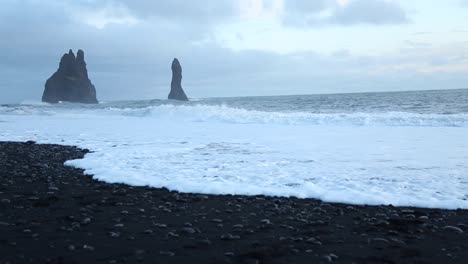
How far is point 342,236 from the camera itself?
4.89 meters

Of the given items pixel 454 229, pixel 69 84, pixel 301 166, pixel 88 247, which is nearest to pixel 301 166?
pixel 301 166

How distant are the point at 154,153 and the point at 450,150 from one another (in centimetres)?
864

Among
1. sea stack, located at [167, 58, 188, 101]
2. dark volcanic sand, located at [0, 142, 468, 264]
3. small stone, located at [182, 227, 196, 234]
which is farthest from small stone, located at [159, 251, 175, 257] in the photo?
sea stack, located at [167, 58, 188, 101]

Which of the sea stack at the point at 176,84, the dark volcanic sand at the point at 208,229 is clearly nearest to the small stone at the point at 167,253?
the dark volcanic sand at the point at 208,229

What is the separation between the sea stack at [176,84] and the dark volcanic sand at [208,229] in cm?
10997

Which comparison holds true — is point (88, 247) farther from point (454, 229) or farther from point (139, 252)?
point (454, 229)

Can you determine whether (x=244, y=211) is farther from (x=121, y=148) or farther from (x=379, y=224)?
(x=121, y=148)

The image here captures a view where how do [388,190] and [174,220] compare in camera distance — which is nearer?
[174,220]

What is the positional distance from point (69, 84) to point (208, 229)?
110 metres

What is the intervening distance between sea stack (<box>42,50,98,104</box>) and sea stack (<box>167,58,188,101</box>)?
2170 cm

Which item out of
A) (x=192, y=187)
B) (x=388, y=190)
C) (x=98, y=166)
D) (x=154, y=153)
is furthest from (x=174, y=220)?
(x=154, y=153)

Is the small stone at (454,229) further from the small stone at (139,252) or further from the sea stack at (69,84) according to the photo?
the sea stack at (69,84)

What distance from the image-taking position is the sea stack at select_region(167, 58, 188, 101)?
116 meters

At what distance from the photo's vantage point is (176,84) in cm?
11700
